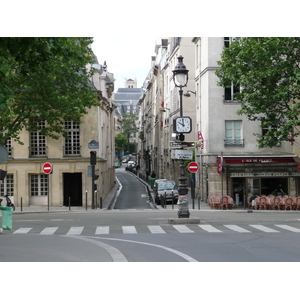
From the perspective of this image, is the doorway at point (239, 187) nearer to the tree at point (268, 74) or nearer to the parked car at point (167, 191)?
the parked car at point (167, 191)

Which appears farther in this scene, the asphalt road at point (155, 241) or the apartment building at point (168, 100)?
the apartment building at point (168, 100)

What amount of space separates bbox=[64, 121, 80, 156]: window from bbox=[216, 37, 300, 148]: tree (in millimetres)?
11407

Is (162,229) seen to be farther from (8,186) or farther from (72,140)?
(8,186)

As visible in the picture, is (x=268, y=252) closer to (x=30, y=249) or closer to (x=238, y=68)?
(x=30, y=249)

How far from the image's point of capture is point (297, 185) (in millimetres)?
38062

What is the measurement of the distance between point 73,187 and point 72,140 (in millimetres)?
3232

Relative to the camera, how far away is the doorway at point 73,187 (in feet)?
126

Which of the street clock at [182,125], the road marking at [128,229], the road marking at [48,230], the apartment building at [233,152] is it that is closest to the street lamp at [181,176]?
the street clock at [182,125]

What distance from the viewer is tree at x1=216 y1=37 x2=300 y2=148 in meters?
29.5

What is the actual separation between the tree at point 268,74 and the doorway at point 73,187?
41.3ft

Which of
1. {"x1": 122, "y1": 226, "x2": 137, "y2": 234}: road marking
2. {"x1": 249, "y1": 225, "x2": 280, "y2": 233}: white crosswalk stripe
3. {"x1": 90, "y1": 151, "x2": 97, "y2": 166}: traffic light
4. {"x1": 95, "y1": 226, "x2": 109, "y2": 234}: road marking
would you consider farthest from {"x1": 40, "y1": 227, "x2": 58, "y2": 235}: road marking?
{"x1": 90, "y1": 151, "x2": 97, "y2": 166}: traffic light

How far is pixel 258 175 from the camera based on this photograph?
122 feet

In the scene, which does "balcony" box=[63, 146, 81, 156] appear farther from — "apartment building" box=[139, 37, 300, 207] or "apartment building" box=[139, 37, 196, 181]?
"apartment building" box=[139, 37, 196, 181]

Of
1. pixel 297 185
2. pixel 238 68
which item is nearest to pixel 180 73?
pixel 238 68
